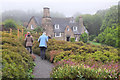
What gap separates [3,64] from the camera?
4.51 metres

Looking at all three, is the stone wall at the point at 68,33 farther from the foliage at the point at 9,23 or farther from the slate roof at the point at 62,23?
the foliage at the point at 9,23

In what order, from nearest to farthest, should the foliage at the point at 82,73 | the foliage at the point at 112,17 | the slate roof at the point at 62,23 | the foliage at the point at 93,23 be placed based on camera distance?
the foliage at the point at 82,73
the slate roof at the point at 62,23
the foliage at the point at 112,17
the foliage at the point at 93,23

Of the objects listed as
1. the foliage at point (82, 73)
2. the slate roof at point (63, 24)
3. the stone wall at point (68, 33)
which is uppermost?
the slate roof at point (63, 24)

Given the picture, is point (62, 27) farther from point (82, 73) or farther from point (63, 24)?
point (82, 73)

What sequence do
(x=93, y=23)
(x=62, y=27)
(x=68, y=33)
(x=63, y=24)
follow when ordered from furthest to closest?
(x=93, y=23)
(x=63, y=24)
(x=62, y=27)
(x=68, y=33)

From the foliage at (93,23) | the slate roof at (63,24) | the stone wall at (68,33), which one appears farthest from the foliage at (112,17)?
the foliage at (93,23)

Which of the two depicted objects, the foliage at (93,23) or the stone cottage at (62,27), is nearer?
the stone cottage at (62,27)

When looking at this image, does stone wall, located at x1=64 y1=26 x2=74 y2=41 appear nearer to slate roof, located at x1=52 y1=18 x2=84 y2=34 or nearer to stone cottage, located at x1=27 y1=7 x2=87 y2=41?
stone cottage, located at x1=27 y1=7 x2=87 y2=41

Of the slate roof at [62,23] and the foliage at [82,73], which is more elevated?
the slate roof at [62,23]

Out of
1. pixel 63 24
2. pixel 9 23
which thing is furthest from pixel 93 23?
pixel 9 23

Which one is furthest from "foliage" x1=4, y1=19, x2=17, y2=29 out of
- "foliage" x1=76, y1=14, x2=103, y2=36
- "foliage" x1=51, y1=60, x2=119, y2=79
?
"foliage" x1=76, y1=14, x2=103, y2=36

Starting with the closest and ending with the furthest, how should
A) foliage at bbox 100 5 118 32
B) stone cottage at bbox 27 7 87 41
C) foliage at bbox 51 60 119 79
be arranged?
foliage at bbox 51 60 119 79 < stone cottage at bbox 27 7 87 41 < foliage at bbox 100 5 118 32

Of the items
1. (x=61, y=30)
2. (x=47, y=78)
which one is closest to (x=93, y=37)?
(x=61, y=30)

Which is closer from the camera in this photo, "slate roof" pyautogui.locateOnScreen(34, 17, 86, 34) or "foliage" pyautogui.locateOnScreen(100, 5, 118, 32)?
"slate roof" pyautogui.locateOnScreen(34, 17, 86, 34)
